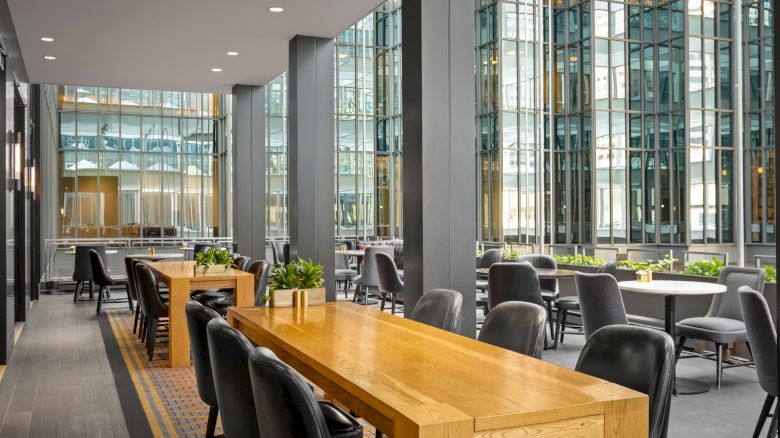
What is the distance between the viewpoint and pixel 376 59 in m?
21.5

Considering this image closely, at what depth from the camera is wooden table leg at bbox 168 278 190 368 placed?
6493 millimetres

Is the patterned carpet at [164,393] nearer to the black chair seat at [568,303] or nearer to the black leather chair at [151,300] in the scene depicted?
the black leather chair at [151,300]

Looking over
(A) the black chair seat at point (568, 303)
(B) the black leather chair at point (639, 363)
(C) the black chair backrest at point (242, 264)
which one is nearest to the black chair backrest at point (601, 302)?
(A) the black chair seat at point (568, 303)

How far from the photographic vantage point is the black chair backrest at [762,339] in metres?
3.84

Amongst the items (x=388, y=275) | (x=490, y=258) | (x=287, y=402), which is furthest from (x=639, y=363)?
(x=490, y=258)

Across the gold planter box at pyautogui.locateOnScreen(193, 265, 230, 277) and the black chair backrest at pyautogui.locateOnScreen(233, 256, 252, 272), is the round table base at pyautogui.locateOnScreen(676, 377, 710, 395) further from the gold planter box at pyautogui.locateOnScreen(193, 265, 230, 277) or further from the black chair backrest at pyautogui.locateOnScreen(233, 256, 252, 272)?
the black chair backrest at pyautogui.locateOnScreen(233, 256, 252, 272)

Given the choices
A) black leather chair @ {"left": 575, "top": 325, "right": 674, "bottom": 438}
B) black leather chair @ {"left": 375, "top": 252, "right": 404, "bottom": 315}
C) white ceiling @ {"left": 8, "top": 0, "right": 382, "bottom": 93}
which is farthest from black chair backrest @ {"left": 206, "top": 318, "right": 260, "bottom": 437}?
black leather chair @ {"left": 375, "top": 252, "right": 404, "bottom": 315}

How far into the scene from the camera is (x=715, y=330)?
554cm

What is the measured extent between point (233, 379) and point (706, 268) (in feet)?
20.4

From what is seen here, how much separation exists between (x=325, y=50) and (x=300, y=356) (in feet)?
19.0

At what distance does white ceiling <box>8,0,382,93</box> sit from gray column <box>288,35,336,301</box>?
0.91 ft

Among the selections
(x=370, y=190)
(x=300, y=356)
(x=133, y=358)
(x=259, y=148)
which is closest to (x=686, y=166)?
(x=370, y=190)

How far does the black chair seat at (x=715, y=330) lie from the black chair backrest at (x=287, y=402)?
174 inches

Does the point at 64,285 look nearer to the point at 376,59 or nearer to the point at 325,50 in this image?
the point at 325,50
